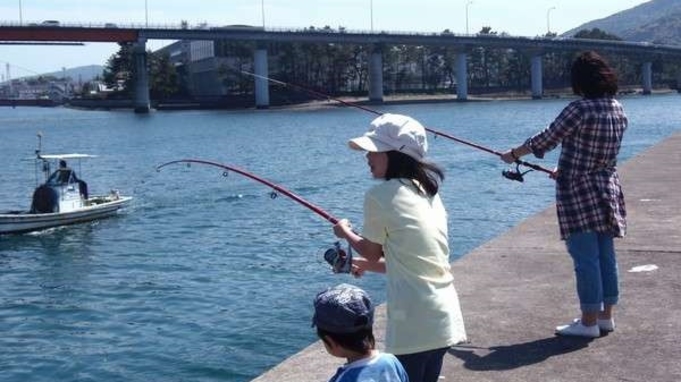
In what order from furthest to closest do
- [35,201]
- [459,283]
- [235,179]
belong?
[235,179]
[35,201]
[459,283]

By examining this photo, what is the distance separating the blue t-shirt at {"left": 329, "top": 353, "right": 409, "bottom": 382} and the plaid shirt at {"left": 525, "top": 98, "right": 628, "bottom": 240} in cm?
274

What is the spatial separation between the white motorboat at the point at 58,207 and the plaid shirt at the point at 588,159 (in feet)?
65.1

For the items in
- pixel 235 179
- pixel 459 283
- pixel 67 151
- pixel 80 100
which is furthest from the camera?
pixel 80 100

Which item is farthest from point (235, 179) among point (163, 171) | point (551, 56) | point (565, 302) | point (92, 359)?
point (551, 56)

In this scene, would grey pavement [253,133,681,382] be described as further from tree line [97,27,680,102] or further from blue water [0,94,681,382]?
tree line [97,27,680,102]

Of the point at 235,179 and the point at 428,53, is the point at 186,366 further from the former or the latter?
the point at 428,53

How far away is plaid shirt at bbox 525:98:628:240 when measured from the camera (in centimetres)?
→ 566

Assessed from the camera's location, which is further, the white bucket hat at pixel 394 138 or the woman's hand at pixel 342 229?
the woman's hand at pixel 342 229

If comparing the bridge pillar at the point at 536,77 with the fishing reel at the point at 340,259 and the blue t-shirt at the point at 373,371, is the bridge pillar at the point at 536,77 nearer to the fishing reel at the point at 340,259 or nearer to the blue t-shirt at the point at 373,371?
the fishing reel at the point at 340,259

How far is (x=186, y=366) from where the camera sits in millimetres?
11102

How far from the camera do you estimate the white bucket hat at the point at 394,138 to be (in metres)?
3.93

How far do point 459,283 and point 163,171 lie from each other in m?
33.3

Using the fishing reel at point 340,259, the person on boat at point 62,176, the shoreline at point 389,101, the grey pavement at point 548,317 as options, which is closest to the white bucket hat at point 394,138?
the fishing reel at point 340,259

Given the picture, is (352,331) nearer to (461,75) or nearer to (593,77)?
(593,77)
